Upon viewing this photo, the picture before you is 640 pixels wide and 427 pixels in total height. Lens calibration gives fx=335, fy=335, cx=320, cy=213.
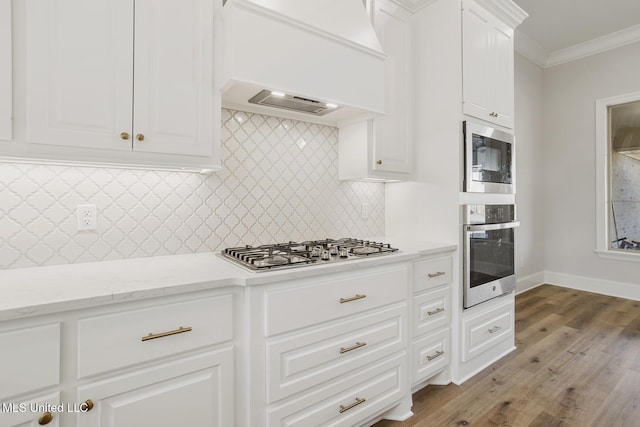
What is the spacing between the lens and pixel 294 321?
1.45 metres

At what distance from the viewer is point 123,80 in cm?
137

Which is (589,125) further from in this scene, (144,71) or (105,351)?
Result: (105,351)

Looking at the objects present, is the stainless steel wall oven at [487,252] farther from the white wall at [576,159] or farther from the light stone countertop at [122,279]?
the white wall at [576,159]

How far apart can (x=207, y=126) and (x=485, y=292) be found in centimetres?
218

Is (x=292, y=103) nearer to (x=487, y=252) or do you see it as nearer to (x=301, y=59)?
(x=301, y=59)

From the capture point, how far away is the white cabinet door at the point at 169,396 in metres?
1.11

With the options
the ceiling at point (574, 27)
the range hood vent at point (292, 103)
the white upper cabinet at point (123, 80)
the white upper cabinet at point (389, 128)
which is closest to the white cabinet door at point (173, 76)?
the white upper cabinet at point (123, 80)

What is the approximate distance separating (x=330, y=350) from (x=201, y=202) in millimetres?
1053

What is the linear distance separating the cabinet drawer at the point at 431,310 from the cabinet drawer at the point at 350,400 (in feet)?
0.88

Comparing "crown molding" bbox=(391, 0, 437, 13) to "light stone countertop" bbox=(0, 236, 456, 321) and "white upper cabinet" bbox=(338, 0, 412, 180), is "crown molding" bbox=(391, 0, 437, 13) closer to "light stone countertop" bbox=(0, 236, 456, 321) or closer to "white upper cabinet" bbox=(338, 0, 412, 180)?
"white upper cabinet" bbox=(338, 0, 412, 180)

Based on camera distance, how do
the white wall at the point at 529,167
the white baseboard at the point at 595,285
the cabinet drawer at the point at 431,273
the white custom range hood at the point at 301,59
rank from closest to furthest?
1. the white custom range hood at the point at 301,59
2. the cabinet drawer at the point at 431,273
3. the white baseboard at the point at 595,285
4. the white wall at the point at 529,167

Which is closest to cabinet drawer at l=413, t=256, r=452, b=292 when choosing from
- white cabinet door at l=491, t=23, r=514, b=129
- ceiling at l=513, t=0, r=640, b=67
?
white cabinet door at l=491, t=23, r=514, b=129

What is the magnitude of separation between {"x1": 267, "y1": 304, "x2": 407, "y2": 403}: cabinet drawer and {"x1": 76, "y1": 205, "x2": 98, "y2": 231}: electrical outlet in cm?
102

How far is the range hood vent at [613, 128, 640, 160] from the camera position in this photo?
409 centimetres
